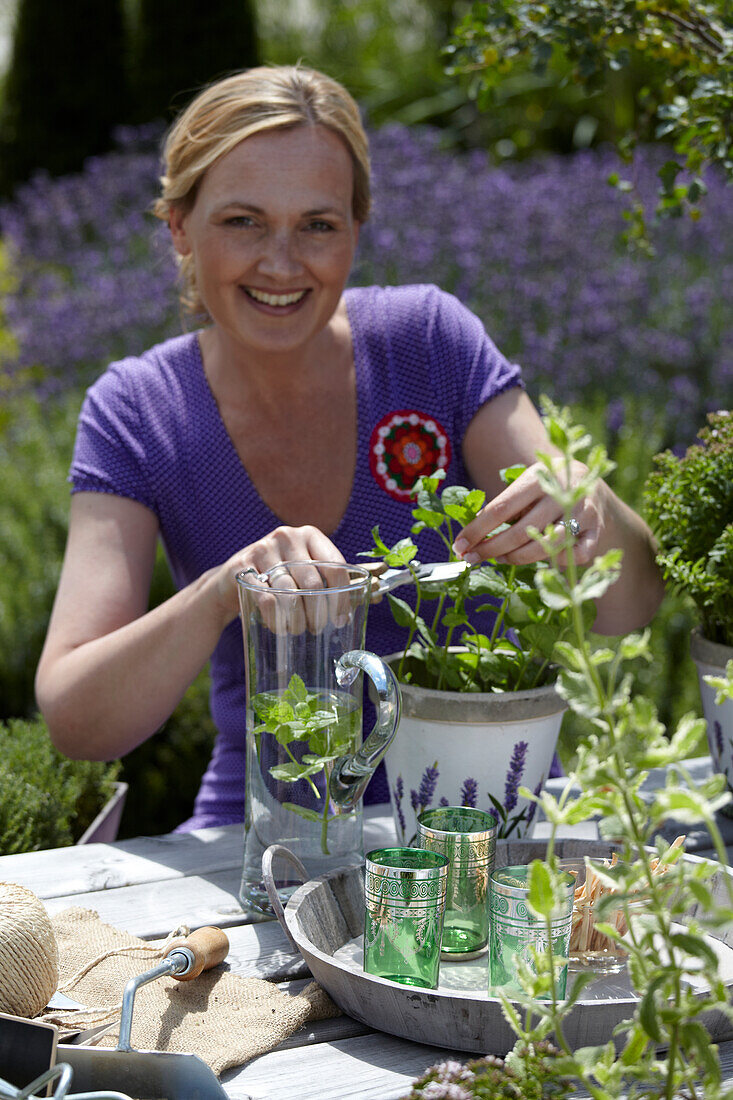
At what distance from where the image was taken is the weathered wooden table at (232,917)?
0.86 metres

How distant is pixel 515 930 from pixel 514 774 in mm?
277

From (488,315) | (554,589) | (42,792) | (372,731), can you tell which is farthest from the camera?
(488,315)

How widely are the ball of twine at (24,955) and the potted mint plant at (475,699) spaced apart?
40cm

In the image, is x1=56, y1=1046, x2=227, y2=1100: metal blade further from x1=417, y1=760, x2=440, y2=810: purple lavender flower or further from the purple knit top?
the purple knit top

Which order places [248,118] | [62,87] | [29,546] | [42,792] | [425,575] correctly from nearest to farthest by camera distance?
[425,575] → [42,792] → [248,118] → [29,546] → [62,87]

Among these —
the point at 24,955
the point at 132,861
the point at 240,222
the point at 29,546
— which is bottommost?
the point at 29,546

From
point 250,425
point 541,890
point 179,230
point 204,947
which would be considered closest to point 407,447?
point 250,425

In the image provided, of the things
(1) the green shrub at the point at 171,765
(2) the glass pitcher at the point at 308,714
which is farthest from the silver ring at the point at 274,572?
(1) the green shrub at the point at 171,765

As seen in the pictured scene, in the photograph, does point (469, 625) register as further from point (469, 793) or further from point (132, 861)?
point (132, 861)

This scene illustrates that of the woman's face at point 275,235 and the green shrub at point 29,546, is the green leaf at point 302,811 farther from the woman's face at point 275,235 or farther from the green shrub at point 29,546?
the green shrub at point 29,546

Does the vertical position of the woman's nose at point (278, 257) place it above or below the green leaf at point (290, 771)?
Answer: above

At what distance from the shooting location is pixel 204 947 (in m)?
0.98

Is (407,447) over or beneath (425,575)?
beneath

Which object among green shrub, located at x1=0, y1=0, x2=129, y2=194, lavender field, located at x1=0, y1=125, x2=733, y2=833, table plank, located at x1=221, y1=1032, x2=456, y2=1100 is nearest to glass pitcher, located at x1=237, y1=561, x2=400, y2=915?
table plank, located at x1=221, y1=1032, x2=456, y2=1100
